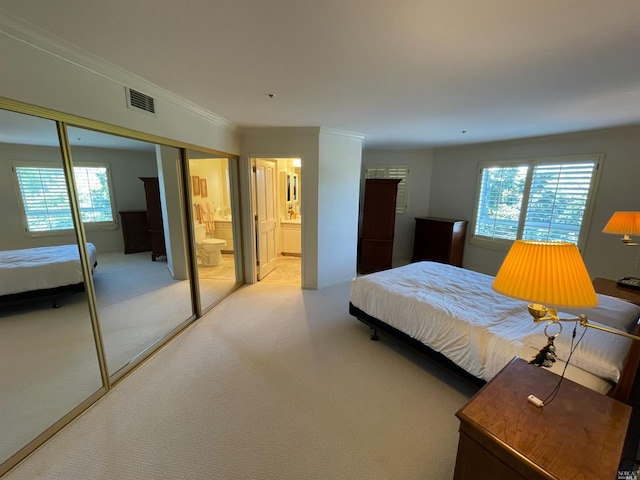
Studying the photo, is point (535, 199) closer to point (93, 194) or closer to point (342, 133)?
point (342, 133)

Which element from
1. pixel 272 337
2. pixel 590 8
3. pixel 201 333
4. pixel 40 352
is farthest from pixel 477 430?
pixel 40 352

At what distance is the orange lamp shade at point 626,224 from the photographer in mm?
2057

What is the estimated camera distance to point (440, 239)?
483 centimetres

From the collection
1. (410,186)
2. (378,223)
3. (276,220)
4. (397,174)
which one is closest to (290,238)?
(276,220)

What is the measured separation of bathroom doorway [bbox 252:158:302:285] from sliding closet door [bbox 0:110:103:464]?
7.98ft

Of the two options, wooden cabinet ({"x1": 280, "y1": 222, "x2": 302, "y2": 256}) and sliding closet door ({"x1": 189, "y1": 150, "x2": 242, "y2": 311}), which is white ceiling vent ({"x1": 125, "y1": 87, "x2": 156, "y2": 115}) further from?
wooden cabinet ({"x1": 280, "y1": 222, "x2": 302, "y2": 256})

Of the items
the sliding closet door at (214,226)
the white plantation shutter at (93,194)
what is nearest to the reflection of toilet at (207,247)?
the sliding closet door at (214,226)

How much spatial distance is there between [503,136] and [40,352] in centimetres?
602

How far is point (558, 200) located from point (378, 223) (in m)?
2.65

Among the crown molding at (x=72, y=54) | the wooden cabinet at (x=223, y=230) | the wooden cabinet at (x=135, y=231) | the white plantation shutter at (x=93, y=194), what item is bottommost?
the wooden cabinet at (x=223, y=230)

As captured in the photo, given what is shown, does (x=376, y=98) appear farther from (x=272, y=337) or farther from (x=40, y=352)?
(x=40, y=352)

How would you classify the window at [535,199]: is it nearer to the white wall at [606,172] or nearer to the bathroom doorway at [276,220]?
the white wall at [606,172]

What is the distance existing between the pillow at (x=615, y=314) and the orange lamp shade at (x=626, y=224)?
1.91 ft

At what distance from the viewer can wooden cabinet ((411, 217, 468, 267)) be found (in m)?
4.69
